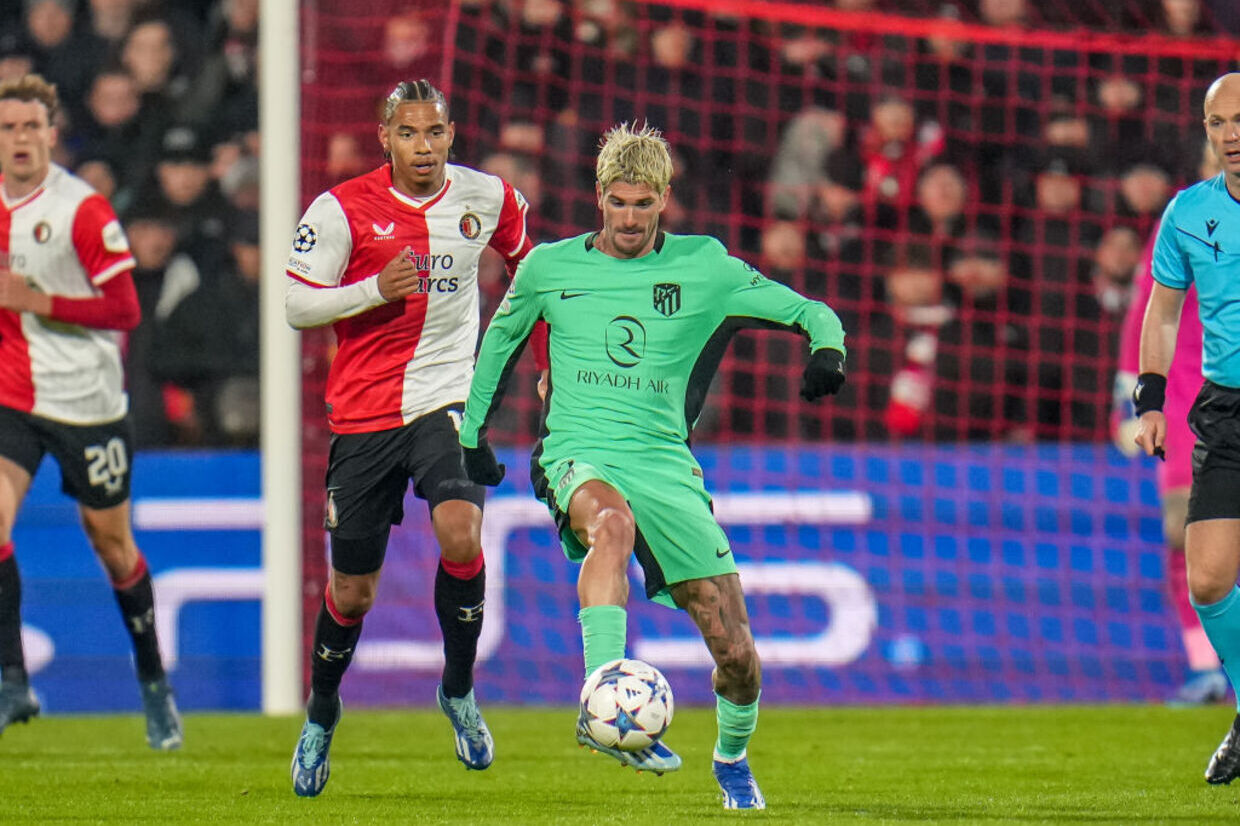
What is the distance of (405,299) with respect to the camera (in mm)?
6680

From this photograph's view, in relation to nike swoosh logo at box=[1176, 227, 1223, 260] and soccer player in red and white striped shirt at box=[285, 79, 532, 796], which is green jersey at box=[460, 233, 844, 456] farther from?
nike swoosh logo at box=[1176, 227, 1223, 260]

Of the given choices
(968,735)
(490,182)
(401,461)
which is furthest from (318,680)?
(968,735)

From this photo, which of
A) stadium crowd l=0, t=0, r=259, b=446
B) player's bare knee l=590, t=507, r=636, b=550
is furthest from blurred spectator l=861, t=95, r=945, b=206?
player's bare knee l=590, t=507, r=636, b=550

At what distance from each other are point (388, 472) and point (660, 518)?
1243mm

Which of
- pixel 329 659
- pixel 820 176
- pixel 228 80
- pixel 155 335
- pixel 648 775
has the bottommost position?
pixel 648 775

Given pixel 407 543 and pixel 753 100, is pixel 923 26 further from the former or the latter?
pixel 407 543

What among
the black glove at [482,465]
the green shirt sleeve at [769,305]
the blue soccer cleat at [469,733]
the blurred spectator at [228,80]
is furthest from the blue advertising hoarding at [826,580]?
the green shirt sleeve at [769,305]

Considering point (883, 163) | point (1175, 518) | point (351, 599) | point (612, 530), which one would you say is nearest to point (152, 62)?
point (883, 163)

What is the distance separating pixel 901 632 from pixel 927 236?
2.14 metres

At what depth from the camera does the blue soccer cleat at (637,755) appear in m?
5.06

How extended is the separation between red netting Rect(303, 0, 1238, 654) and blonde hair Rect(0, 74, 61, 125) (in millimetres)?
2724

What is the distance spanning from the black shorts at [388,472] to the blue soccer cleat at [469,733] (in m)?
0.64

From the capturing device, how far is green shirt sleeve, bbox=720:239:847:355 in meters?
5.70

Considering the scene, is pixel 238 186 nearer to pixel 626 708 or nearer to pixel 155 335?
pixel 155 335
